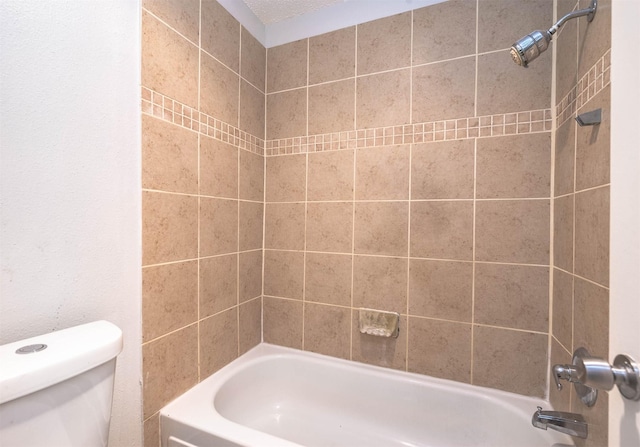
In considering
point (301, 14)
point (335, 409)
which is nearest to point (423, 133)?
point (301, 14)

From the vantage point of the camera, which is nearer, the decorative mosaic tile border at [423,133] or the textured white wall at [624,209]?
the textured white wall at [624,209]

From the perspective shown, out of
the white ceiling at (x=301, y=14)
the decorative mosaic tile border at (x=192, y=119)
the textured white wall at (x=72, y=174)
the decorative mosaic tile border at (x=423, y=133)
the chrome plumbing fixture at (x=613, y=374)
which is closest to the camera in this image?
the chrome plumbing fixture at (x=613, y=374)

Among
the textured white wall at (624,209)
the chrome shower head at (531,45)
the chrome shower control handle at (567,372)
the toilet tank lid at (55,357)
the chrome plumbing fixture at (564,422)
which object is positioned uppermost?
the chrome shower head at (531,45)

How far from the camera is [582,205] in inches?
33.7

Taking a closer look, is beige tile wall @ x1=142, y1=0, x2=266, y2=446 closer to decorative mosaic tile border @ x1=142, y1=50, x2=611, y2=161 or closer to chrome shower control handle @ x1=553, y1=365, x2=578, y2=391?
decorative mosaic tile border @ x1=142, y1=50, x2=611, y2=161

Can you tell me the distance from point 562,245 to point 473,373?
667 mm

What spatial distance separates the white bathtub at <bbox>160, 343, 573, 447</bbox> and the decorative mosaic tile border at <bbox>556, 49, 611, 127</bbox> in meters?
1.11

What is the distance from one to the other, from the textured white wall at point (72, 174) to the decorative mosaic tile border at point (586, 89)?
1.40 metres

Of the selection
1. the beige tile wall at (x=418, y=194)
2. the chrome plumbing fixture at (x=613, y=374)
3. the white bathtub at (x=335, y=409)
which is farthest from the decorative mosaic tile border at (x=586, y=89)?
the white bathtub at (x=335, y=409)

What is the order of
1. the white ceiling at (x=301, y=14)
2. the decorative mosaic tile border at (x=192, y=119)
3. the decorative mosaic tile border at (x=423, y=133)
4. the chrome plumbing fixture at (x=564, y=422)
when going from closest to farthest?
the chrome plumbing fixture at (x=564, y=422) → the decorative mosaic tile border at (x=192, y=119) → the decorative mosaic tile border at (x=423, y=133) → the white ceiling at (x=301, y=14)

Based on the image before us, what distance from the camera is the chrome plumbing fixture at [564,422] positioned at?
80 cm

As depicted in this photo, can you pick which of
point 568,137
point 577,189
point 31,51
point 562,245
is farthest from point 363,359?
point 31,51

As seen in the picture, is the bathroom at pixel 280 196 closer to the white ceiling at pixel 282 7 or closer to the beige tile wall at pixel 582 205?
the beige tile wall at pixel 582 205

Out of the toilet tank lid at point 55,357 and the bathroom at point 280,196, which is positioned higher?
the bathroom at point 280,196
